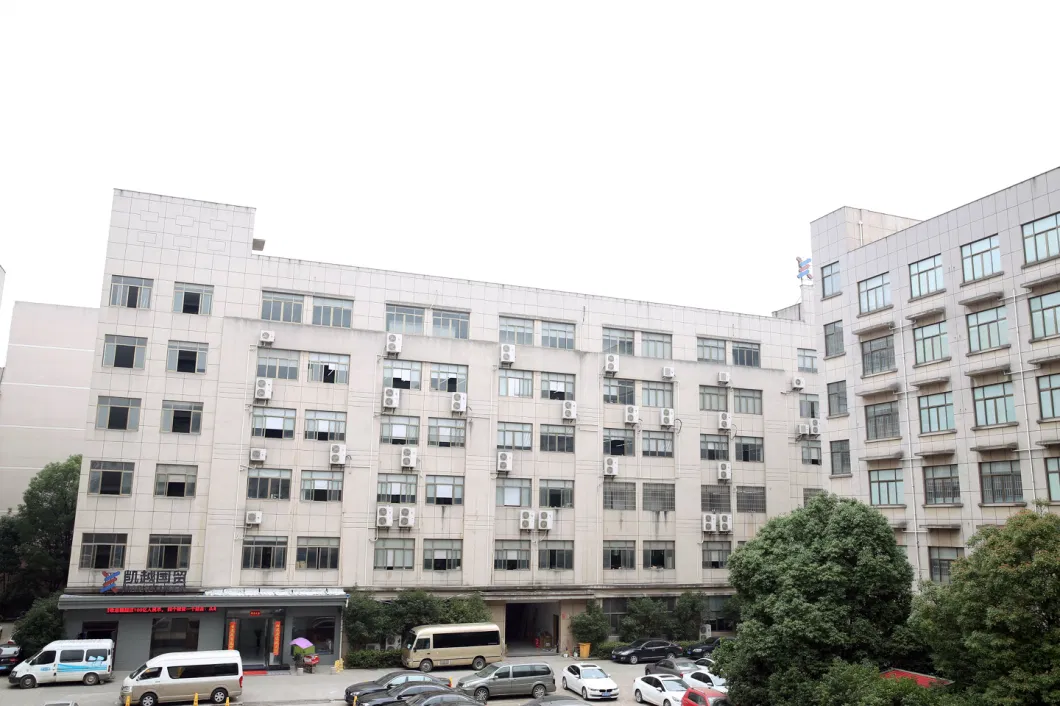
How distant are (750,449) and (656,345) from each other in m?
9.02

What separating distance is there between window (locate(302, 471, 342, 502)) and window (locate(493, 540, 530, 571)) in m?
9.27

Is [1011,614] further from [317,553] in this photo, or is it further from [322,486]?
[322,486]

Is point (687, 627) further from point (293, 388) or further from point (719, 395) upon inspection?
point (293, 388)

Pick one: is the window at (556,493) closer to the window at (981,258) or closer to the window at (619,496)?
the window at (619,496)

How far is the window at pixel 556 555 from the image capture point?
4634 centimetres

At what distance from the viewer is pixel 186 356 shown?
4188 cm

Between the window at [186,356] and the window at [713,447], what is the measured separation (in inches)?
1159

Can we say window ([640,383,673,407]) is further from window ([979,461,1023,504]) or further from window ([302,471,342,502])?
window ([979,461,1023,504])

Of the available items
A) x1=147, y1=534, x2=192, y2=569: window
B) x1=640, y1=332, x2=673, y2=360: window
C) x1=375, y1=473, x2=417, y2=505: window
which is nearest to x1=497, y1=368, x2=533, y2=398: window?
x1=375, y1=473, x2=417, y2=505: window

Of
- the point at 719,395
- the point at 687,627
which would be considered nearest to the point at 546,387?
the point at 719,395

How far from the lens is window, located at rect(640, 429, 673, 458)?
49812 millimetres

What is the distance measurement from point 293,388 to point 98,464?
9.79m

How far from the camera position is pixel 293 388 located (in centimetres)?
Result: 4319

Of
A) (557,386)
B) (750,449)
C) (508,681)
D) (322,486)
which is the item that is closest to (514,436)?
(557,386)
